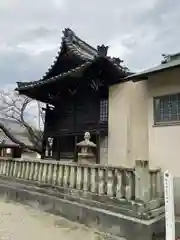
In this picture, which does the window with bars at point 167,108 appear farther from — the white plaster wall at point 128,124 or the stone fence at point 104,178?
the stone fence at point 104,178

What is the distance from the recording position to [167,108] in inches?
321

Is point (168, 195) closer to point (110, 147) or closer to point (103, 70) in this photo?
point (110, 147)

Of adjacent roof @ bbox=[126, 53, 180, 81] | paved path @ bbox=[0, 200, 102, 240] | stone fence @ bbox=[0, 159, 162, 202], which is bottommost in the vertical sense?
paved path @ bbox=[0, 200, 102, 240]

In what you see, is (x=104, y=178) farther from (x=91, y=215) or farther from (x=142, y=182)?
(x=142, y=182)

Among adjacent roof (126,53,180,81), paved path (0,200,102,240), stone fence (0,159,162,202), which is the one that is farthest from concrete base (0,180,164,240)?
adjacent roof (126,53,180,81)

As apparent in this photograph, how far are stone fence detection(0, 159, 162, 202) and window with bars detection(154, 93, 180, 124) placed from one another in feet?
6.33

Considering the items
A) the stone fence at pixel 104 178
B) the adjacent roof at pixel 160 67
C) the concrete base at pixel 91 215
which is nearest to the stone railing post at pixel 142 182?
the stone fence at pixel 104 178

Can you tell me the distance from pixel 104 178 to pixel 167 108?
323cm

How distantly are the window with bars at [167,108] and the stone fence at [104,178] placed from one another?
193 centimetres

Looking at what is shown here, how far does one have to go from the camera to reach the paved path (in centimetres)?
617

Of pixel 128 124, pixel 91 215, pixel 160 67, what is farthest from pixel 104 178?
pixel 160 67

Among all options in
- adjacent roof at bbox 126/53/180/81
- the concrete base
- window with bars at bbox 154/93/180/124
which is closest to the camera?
the concrete base

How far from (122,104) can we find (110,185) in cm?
443

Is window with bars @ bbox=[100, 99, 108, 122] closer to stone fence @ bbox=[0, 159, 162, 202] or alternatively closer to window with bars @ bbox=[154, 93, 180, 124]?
window with bars @ bbox=[154, 93, 180, 124]
